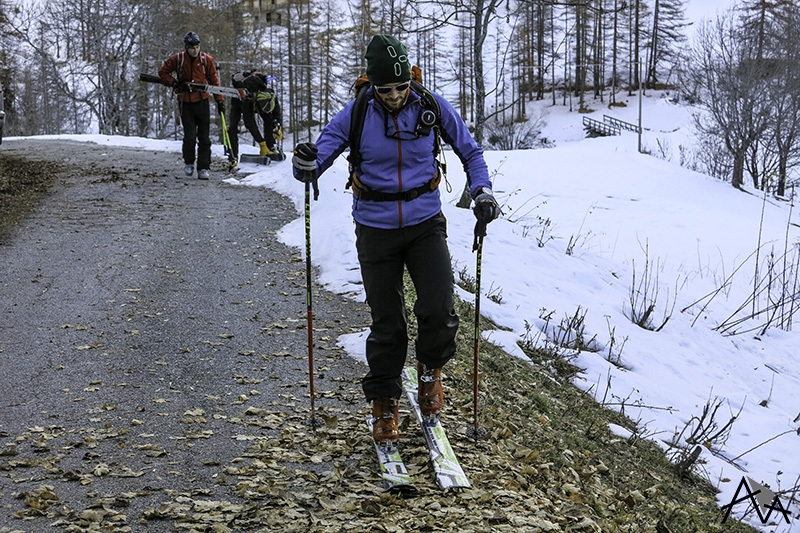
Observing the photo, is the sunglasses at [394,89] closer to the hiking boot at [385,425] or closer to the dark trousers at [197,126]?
the hiking boot at [385,425]

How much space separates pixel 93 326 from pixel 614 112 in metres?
59.3

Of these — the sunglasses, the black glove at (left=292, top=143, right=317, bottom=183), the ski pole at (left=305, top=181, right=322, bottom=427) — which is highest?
the sunglasses

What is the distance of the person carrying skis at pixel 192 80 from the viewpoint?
42.8 ft

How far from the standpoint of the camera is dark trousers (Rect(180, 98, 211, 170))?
44.2 feet

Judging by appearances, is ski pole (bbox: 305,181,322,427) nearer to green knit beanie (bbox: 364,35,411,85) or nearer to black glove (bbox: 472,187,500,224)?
green knit beanie (bbox: 364,35,411,85)

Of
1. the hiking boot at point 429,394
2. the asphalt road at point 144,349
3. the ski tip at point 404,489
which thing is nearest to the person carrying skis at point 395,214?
the hiking boot at point 429,394

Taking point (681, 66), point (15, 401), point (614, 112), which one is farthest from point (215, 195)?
point (681, 66)

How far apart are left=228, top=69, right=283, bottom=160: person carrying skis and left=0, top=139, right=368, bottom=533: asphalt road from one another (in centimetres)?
366

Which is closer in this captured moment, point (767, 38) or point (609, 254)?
point (609, 254)

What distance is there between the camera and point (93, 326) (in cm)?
714

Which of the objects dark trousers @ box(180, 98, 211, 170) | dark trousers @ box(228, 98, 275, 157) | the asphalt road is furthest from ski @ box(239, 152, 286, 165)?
the asphalt road

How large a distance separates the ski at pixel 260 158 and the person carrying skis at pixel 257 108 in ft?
0.32

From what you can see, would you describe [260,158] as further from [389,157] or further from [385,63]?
[385,63]

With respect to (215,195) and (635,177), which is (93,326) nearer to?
(215,195)
